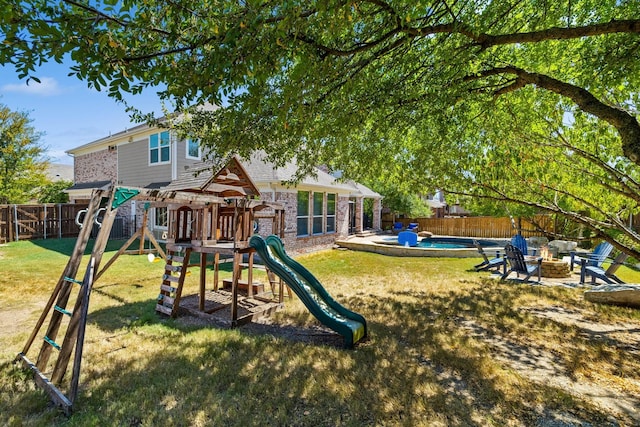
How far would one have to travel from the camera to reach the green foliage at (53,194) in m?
23.4

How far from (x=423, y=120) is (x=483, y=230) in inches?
842

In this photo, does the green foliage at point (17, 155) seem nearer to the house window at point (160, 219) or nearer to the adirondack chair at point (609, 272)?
the house window at point (160, 219)

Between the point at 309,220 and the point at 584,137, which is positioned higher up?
the point at 584,137

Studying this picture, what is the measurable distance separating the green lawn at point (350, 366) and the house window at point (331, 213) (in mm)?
9761

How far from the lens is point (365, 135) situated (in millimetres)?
7672

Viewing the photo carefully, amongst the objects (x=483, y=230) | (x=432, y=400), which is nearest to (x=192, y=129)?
(x=432, y=400)

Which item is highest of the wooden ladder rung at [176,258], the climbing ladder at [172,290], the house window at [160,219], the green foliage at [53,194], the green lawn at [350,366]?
the green foliage at [53,194]

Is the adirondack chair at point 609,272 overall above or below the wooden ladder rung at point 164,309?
above

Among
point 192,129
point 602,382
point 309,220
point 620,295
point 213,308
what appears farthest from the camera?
point 309,220

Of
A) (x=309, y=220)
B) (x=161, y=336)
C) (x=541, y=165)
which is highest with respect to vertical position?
(x=541, y=165)

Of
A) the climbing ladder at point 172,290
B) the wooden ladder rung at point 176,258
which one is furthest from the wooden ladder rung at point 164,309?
the wooden ladder rung at point 176,258

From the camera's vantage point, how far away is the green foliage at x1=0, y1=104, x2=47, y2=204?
1992cm

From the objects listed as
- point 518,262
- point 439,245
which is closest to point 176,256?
point 518,262

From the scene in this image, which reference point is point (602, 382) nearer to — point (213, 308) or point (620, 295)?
point (620, 295)
